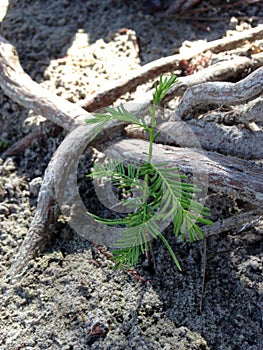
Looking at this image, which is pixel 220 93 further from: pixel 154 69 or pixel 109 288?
pixel 109 288

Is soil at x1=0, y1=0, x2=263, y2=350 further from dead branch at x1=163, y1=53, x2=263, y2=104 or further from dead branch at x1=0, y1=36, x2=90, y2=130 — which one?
dead branch at x1=163, y1=53, x2=263, y2=104

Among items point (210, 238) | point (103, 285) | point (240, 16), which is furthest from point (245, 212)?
point (240, 16)

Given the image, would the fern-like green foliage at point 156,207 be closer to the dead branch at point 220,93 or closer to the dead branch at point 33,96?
the dead branch at point 220,93

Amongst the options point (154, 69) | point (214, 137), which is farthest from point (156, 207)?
point (154, 69)

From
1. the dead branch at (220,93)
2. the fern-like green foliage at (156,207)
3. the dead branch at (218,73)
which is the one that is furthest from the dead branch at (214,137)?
the fern-like green foliage at (156,207)

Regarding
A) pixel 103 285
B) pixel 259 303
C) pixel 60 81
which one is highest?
pixel 60 81

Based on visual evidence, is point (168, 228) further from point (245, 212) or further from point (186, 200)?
point (186, 200)

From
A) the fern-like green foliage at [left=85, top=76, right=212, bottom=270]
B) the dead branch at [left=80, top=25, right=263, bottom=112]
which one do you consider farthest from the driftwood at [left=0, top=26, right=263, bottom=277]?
the fern-like green foliage at [left=85, top=76, right=212, bottom=270]

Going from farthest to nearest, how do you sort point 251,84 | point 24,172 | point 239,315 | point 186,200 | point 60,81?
point 60,81
point 24,172
point 251,84
point 239,315
point 186,200
